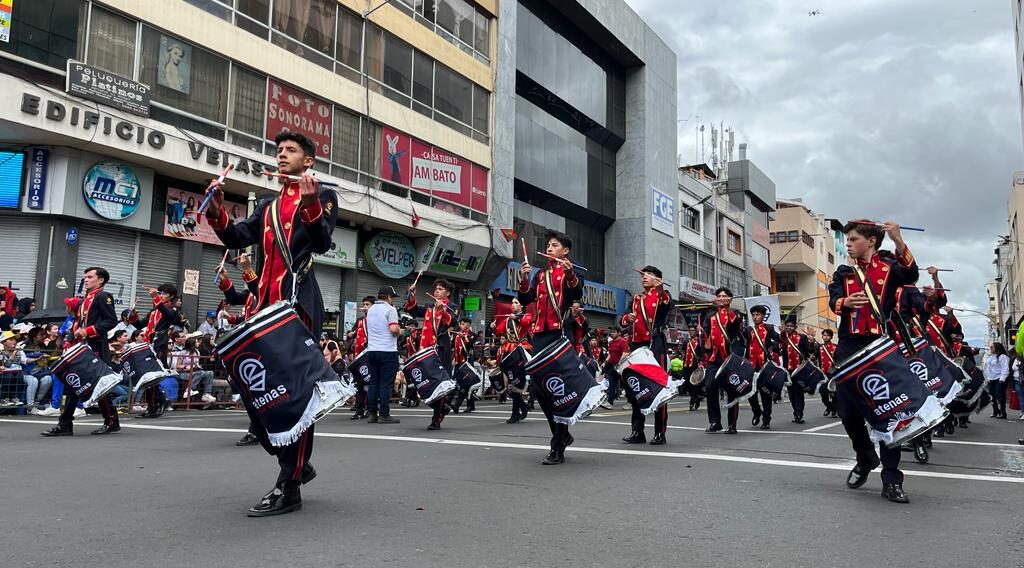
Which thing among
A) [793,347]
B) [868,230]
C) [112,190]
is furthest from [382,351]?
[112,190]

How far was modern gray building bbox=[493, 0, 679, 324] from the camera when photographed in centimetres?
3097

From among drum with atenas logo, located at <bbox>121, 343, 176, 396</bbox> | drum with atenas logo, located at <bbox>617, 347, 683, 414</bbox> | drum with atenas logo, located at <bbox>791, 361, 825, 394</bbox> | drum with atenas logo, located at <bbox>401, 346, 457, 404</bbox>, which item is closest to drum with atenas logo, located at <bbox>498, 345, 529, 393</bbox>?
drum with atenas logo, located at <bbox>401, 346, 457, 404</bbox>

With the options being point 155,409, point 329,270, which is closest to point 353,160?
point 329,270

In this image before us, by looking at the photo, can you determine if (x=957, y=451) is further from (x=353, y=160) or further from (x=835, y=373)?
(x=353, y=160)

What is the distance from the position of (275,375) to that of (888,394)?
4.05 meters

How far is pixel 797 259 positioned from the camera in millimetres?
66375

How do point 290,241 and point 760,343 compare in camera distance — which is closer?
point 290,241

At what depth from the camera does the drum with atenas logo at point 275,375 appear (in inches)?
170

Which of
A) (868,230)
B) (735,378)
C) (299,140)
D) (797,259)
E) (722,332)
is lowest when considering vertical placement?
(735,378)

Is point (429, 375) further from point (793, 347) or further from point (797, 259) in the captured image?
point (797, 259)

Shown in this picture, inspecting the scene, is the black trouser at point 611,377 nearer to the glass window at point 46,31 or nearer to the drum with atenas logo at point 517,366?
the drum with atenas logo at point 517,366

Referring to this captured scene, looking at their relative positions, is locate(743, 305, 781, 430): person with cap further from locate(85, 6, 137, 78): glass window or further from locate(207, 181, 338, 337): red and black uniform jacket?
locate(85, 6, 137, 78): glass window

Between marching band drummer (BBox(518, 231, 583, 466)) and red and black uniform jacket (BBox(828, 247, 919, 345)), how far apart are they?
232 cm

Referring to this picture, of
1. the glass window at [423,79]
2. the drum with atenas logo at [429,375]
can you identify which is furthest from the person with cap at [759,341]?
the glass window at [423,79]
